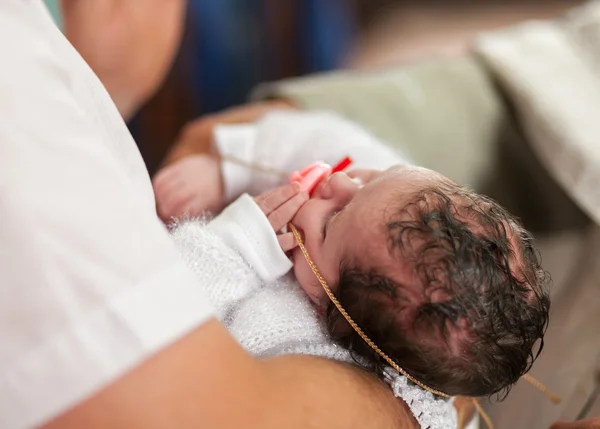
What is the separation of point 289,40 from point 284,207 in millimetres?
1476

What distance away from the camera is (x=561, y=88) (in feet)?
3.78

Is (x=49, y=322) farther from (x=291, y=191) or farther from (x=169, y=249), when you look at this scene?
(x=291, y=191)

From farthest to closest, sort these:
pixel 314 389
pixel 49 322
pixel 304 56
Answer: pixel 304 56 → pixel 314 389 → pixel 49 322

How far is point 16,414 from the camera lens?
38 cm

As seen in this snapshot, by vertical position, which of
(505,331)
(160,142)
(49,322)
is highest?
(49,322)

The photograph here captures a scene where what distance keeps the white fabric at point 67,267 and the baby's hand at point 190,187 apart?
0.40m

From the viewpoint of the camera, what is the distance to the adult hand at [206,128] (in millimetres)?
1047

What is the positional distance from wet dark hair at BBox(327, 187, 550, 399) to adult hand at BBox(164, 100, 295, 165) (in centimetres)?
52

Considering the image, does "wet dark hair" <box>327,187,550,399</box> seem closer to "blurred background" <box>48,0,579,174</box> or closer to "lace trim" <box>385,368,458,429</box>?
"lace trim" <box>385,368,458,429</box>

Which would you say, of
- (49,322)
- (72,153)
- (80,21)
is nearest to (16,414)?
(49,322)

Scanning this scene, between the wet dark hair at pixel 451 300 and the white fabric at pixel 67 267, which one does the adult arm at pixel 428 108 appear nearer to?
the wet dark hair at pixel 451 300

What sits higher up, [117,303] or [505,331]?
[117,303]

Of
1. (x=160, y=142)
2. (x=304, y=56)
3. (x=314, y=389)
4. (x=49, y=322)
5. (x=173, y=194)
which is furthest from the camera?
(x=304, y=56)

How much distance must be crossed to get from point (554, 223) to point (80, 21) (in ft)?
2.88
